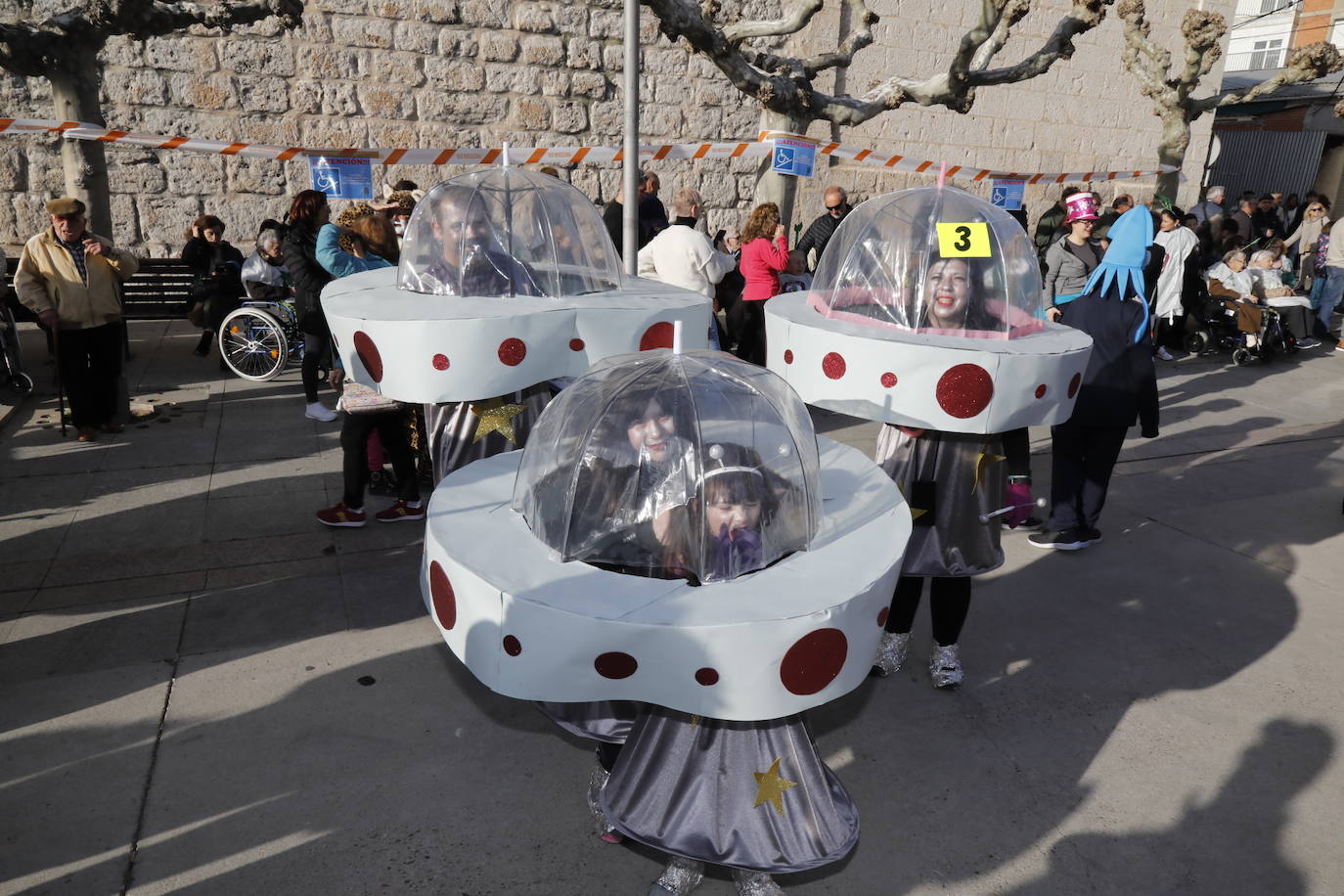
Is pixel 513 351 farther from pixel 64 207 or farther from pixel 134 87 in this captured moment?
pixel 134 87

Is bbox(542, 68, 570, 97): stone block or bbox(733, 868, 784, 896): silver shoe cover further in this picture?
bbox(542, 68, 570, 97): stone block

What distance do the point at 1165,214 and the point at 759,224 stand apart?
5.29 meters

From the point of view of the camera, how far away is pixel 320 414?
7258mm

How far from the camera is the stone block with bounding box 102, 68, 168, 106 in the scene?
10266 mm

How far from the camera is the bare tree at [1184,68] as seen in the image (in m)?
13.1

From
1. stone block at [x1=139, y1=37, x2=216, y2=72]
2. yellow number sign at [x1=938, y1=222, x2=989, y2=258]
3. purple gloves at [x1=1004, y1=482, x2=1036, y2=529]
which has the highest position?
stone block at [x1=139, y1=37, x2=216, y2=72]

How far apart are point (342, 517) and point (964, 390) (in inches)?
141

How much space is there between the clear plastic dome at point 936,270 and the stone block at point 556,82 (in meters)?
8.59

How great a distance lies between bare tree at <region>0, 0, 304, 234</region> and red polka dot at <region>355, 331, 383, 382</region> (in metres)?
5.25

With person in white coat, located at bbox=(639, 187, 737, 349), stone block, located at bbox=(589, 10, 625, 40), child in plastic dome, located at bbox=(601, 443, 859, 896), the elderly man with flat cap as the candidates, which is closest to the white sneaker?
the elderly man with flat cap

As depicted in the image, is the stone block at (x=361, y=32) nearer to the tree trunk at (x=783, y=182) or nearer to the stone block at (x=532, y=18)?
the stone block at (x=532, y=18)

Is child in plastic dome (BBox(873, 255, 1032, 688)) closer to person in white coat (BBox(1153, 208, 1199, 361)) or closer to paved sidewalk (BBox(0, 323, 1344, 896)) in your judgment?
paved sidewalk (BBox(0, 323, 1344, 896))

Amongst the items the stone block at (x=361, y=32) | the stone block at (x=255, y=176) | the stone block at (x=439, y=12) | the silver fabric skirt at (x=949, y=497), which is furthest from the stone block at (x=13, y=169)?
the silver fabric skirt at (x=949, y=497)

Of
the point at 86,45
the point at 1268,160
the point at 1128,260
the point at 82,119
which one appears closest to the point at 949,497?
the point at 1128,260
